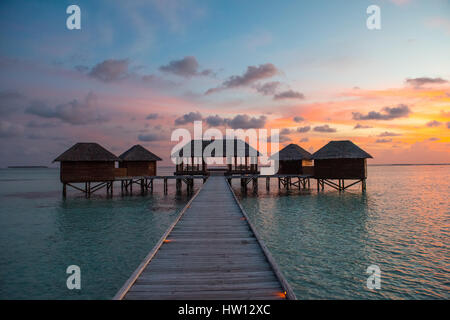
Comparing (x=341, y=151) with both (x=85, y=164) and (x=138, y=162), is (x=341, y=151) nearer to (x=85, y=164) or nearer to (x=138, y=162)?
(x=138, y=162)

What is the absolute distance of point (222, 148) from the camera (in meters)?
26.9

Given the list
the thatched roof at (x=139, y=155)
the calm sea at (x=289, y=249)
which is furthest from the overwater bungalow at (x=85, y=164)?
the calm sea at (x=289, y=249)

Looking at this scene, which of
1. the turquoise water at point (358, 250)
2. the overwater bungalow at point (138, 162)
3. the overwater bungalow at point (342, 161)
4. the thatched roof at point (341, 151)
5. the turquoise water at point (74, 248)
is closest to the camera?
the turquoise water at point (358, 250)

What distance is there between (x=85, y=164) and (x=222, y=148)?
13.8m

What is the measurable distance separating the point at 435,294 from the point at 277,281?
5.20 m

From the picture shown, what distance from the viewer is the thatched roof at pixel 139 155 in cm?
2738

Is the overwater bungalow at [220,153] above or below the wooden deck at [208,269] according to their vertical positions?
above

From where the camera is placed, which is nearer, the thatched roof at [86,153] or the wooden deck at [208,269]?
the wooden deck at [208,269]

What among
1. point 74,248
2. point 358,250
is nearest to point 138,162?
point 74,248

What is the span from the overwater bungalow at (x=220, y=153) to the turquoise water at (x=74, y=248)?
10001 millimetres

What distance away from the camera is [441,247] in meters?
9.79

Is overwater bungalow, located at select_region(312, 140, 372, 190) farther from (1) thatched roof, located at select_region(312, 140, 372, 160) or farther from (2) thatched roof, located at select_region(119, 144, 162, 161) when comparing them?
(2) thatched roof, located at select_region(119, 144, 162, 161)

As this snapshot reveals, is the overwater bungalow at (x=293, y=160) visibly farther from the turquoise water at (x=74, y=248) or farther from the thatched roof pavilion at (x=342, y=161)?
the turquoise water at (x=74, y=248)

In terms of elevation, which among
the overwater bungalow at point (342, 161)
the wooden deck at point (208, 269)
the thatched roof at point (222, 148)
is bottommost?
the wooden deck at point (208, 269)
